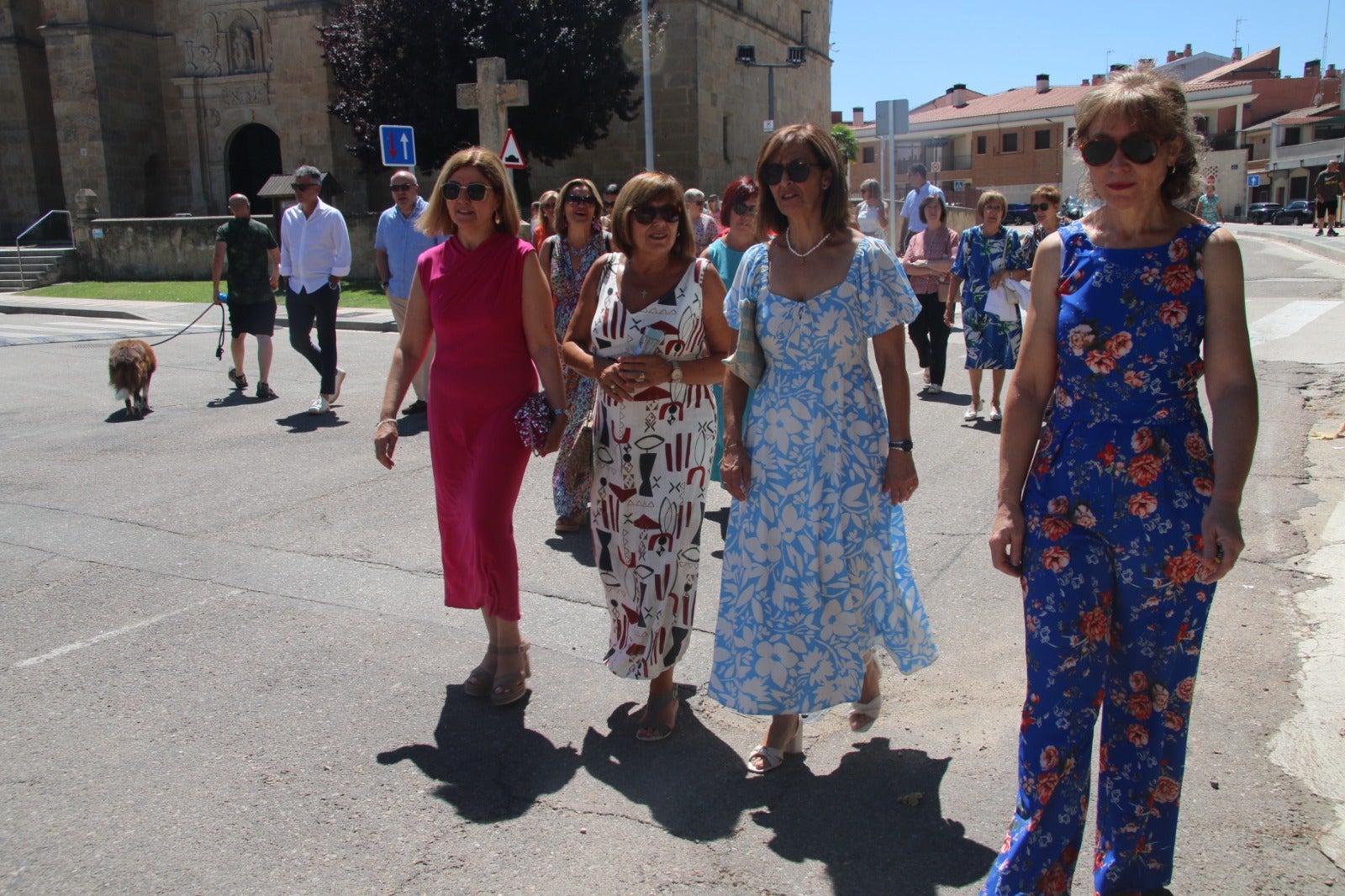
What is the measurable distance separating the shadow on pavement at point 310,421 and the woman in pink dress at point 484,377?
17.6 feet

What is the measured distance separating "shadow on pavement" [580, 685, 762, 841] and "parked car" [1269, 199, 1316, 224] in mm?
61593

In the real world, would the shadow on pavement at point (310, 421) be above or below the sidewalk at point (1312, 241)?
below

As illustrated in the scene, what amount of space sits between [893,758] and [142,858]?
90.0 inches

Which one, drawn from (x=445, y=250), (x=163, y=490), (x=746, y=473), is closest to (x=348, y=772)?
(x=746, y=473)

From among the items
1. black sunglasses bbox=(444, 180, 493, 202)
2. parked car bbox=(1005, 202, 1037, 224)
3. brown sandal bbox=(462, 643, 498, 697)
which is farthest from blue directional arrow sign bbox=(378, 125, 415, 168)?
parked car bbox=(1005, 202, 1037, 224)

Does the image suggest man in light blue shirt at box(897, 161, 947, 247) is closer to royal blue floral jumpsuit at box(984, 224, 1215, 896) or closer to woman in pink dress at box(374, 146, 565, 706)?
woman in pink dress at box(374, 146, 565, 706)

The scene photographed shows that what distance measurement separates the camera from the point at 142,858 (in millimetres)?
3008

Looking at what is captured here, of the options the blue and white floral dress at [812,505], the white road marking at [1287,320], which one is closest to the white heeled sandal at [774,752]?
the blue and white floral dress at [812,505]

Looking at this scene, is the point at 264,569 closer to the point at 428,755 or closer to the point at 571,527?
the point at 571,527

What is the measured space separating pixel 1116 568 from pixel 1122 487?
0.63 feet

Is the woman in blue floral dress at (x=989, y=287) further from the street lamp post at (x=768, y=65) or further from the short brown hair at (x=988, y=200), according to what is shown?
the street lamp post at (x=768, y=65)

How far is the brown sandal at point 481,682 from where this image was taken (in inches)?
159

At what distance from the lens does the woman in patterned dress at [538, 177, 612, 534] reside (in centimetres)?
602

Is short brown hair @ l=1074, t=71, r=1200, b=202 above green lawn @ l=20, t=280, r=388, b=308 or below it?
above
